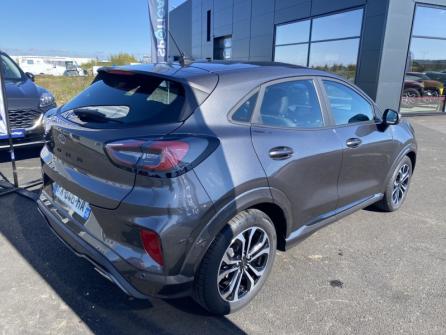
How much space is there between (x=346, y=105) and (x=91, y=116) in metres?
2.29

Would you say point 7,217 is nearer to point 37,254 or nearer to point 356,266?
point 37,254

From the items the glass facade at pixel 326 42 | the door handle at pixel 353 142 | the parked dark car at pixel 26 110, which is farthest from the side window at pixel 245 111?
the glass facade at pixel 326 42

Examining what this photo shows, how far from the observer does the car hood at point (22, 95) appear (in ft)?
18.1

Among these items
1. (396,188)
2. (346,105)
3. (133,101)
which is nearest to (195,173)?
(133,101)

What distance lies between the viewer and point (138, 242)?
1.98 m

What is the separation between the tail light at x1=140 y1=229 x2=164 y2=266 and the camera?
6.32 feet

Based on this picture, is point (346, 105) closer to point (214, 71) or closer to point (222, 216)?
point (214, 71)

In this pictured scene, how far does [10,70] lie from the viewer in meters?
6.48

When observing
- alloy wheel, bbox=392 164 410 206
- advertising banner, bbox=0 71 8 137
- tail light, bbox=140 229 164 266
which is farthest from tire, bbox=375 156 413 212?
advertising banner, bbox=0 71 8 137

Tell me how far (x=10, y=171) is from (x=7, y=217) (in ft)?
6.08

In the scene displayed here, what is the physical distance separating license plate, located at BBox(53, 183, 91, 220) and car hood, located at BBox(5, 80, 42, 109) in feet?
12.1

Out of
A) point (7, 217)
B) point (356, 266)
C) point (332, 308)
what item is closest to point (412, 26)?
point (356, 266)

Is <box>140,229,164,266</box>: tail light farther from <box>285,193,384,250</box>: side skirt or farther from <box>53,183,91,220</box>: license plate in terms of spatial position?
<box>285,193,384,250</box>: side skirt

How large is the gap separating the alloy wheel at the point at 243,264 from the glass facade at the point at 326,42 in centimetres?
1080
